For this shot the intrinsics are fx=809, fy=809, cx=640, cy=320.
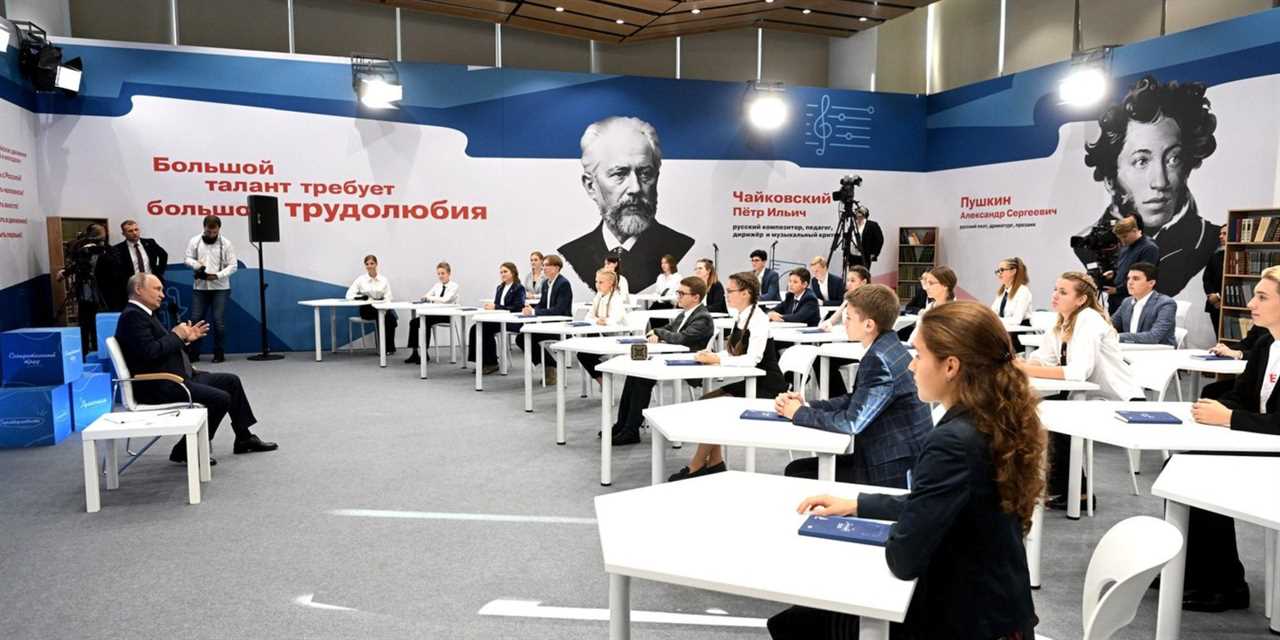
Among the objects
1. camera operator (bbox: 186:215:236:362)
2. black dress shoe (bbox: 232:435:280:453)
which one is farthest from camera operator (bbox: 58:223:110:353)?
black dress shoe (bbox: 232:435:280:453)

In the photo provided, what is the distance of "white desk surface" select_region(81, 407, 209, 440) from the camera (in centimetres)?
409

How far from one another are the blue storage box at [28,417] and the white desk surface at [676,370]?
158 inches

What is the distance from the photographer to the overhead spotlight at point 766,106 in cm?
1192

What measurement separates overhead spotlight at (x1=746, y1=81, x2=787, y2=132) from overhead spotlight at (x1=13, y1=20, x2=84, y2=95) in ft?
28.4

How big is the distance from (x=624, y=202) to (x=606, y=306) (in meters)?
4.40

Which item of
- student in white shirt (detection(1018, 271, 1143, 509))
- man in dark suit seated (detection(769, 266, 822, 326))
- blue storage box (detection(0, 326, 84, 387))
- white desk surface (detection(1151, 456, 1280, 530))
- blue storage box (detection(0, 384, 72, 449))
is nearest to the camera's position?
white desk surface (detection(1151, 456, 1280, 530))

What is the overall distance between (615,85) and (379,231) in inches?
154

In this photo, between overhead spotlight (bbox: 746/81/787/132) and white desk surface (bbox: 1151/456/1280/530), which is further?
overhead spotlight (bbox: 746/81/787/132)

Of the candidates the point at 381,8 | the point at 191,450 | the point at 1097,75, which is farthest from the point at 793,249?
the point at 191,450

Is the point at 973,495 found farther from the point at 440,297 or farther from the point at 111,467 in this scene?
the point at 440,297

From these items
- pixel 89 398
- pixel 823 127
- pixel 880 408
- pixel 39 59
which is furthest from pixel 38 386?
pixel 823 127

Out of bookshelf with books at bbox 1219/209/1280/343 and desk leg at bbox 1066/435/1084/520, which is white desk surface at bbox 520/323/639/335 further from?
bookshelf with books at bbox 1219/209/1280/343

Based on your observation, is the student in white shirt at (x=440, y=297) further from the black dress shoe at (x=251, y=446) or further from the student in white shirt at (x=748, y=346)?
the student in white shirt at (x=748, y=346)

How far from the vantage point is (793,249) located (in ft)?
41.5
